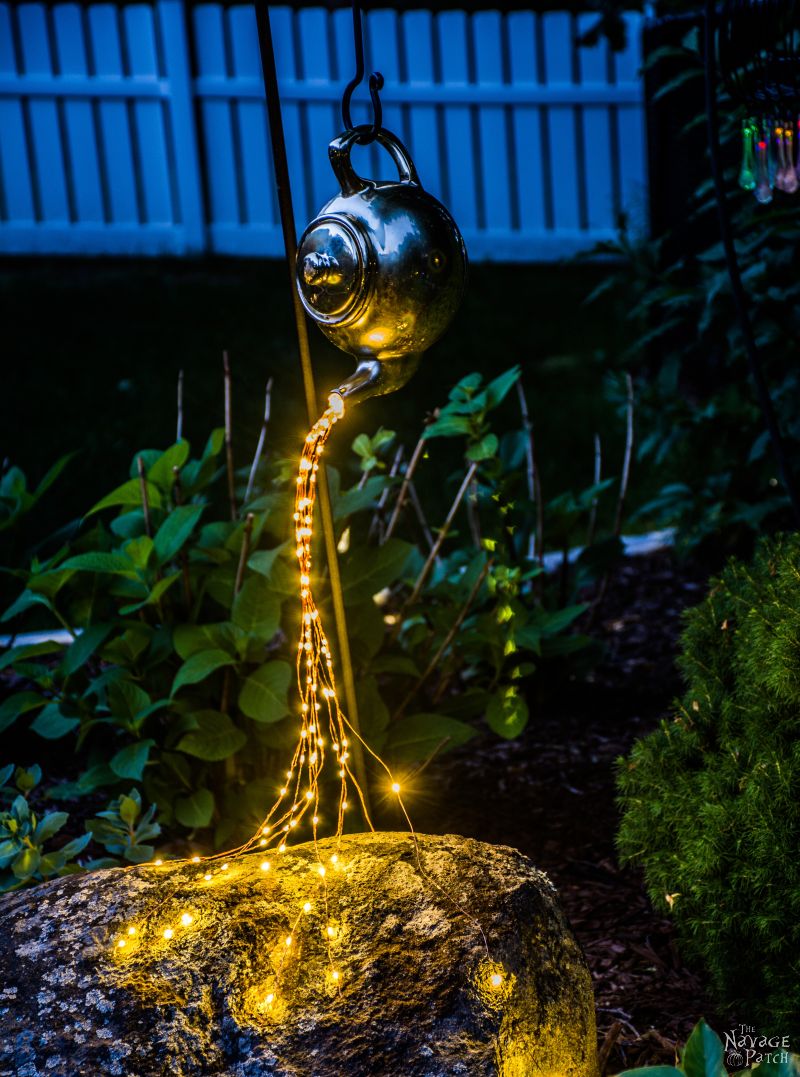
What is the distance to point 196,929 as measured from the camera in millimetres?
1544

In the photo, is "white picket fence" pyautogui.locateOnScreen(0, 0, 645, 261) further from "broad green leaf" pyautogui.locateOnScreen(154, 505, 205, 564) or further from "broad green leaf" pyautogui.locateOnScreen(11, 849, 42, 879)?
"broad green leaf" pyautogui.locateOnScreen(11, 849, 42, 879)

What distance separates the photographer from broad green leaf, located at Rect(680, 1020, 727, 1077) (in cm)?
133

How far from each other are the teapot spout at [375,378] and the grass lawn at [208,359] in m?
2.50

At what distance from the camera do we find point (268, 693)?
90.0 inches

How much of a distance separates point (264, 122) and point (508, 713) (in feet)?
22.3

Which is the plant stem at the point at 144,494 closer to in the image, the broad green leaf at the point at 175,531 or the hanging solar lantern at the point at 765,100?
the broad green leaf at the point at 175,531

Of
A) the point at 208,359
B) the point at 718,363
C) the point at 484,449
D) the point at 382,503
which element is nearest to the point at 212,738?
the point at 382,503

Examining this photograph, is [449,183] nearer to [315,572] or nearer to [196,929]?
[315,572]

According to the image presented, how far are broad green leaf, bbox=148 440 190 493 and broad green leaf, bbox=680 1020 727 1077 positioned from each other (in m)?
1.68

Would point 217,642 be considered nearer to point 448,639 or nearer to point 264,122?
point 448,639

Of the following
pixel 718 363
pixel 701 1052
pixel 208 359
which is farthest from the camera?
pixel 208 359

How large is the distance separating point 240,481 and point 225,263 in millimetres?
4981

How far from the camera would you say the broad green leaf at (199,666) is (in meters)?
2.23

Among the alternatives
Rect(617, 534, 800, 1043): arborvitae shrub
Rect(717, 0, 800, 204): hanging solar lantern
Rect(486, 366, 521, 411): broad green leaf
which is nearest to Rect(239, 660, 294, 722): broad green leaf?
Rect(617, 534, 800, 1043): arborvitae shrub
